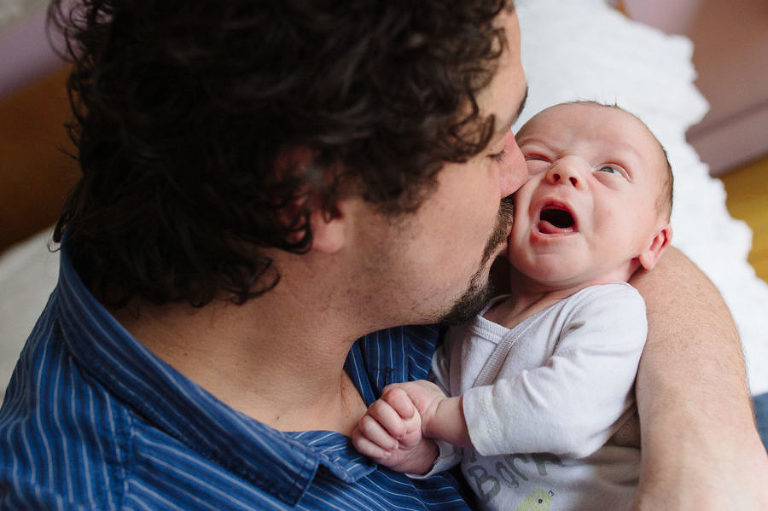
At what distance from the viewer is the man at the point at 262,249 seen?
802mm

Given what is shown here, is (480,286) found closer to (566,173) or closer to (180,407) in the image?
(566,173)

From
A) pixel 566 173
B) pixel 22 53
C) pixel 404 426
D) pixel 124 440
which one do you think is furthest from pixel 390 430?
pixel 22 53

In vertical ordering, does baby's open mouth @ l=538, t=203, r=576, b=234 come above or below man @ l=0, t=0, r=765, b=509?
below

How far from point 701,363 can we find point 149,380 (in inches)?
30.1

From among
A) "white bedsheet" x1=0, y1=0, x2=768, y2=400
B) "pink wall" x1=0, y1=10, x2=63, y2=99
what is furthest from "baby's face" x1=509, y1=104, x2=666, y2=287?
"pink wall" x1=0, y1=10, x2=63, y2=99

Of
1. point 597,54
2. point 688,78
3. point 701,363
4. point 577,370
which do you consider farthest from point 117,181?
point 688,78

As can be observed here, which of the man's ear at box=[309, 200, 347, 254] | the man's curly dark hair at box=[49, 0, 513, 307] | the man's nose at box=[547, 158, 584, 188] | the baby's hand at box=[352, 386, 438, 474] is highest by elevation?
the man's curly dark hair at box=[49, 0, 513, 307]

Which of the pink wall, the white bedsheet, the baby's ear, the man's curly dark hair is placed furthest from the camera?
the pink wall

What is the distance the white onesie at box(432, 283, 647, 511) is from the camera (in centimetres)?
97

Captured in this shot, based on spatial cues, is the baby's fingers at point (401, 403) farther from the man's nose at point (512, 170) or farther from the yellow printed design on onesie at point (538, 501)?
the man's nose at point (512, 170)

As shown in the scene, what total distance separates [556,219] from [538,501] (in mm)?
422


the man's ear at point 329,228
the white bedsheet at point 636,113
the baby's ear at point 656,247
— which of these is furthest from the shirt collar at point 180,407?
the white bedsheet at point 636,113

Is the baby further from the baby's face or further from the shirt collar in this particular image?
the shirt collar

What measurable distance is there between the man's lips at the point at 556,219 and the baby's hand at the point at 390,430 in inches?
12.9
